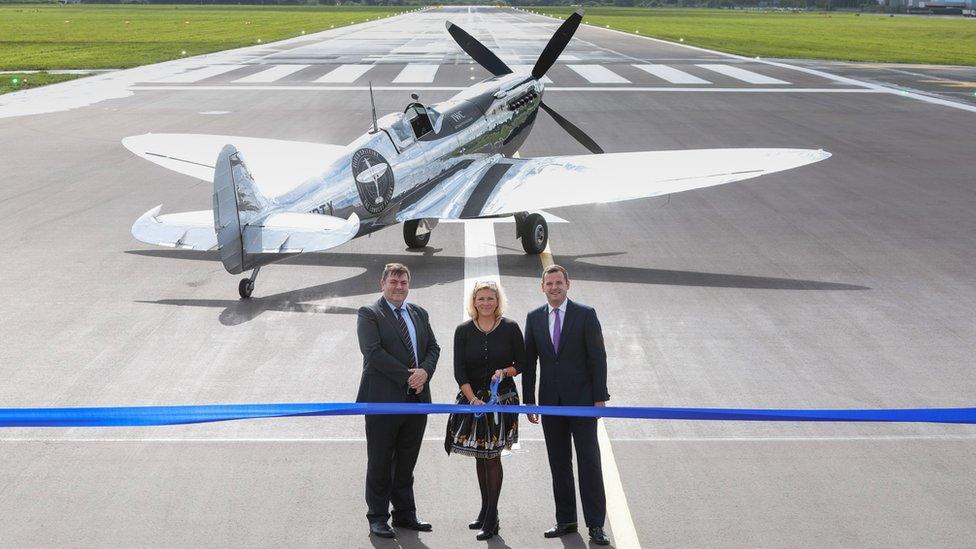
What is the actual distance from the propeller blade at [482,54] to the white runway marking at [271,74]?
75.1 feet

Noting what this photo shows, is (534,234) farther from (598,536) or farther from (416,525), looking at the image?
(598,536)

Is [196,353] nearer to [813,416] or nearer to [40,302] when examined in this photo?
[40,302]

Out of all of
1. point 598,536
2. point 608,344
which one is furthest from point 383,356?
point 608,344

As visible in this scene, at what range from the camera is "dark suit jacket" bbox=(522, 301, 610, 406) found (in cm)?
660

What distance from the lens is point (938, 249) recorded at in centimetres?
1538

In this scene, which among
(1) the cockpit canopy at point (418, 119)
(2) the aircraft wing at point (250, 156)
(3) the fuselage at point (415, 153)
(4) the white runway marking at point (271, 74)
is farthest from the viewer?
(4) the white runway marking at point (271, 74)

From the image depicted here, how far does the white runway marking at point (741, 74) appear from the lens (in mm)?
42900

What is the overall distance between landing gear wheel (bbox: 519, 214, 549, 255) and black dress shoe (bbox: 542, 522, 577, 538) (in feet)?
28.3

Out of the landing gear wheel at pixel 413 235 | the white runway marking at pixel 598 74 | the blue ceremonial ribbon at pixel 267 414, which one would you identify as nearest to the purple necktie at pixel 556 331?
the blue ceremonial ribbon at pixel 267 414

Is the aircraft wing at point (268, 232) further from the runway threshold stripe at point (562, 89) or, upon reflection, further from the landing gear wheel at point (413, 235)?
the runway threshold stripe at point (562, 89)

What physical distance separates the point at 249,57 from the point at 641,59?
20.4m

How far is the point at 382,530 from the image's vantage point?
6605 mm

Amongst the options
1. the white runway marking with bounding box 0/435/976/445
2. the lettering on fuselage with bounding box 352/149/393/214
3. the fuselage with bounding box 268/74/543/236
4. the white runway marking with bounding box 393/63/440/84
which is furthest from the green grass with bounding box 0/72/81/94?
the white runway marking with bounding box 0/435/976/445

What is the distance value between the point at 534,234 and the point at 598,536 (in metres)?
8.79
